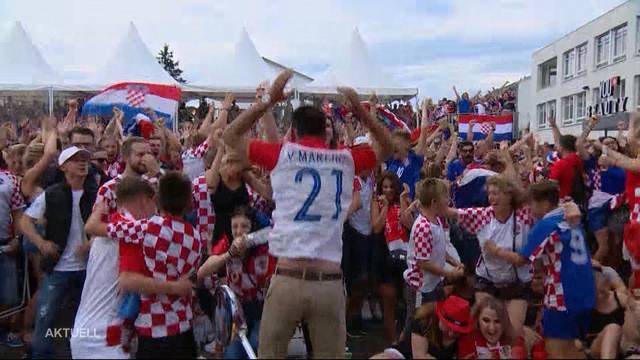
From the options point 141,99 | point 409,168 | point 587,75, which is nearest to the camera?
point 409,168

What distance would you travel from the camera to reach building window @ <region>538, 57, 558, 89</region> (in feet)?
199

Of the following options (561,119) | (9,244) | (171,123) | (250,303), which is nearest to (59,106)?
(171,123)

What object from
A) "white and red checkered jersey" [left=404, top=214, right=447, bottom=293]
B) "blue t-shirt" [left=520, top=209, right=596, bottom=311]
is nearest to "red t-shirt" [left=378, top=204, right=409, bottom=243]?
"white and red checkered jersey" [left=404, top=214, right=447, bottom=293]

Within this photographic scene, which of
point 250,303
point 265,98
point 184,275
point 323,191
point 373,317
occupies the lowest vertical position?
point 373,317

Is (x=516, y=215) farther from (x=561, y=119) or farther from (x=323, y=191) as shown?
(x=561, y=119)

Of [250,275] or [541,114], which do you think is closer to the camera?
[250,275]

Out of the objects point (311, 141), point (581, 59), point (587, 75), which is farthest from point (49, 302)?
point (581, 59)

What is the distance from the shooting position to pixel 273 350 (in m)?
4.10

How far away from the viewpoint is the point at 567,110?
178 feet

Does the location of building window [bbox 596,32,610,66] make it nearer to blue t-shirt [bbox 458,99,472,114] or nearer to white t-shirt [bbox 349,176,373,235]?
blue t-shirt [bbox 458,99,472,114]

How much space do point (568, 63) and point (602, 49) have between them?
25.9 ft

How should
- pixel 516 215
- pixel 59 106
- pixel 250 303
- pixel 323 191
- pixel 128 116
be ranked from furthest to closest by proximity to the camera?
pixel 59 106 → pixel 128 116 → pixel 516 215 → pixel 250 303 → pixel 323 191

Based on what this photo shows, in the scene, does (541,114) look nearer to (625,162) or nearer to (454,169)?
(454,169)

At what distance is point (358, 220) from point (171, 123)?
7.56 metres
